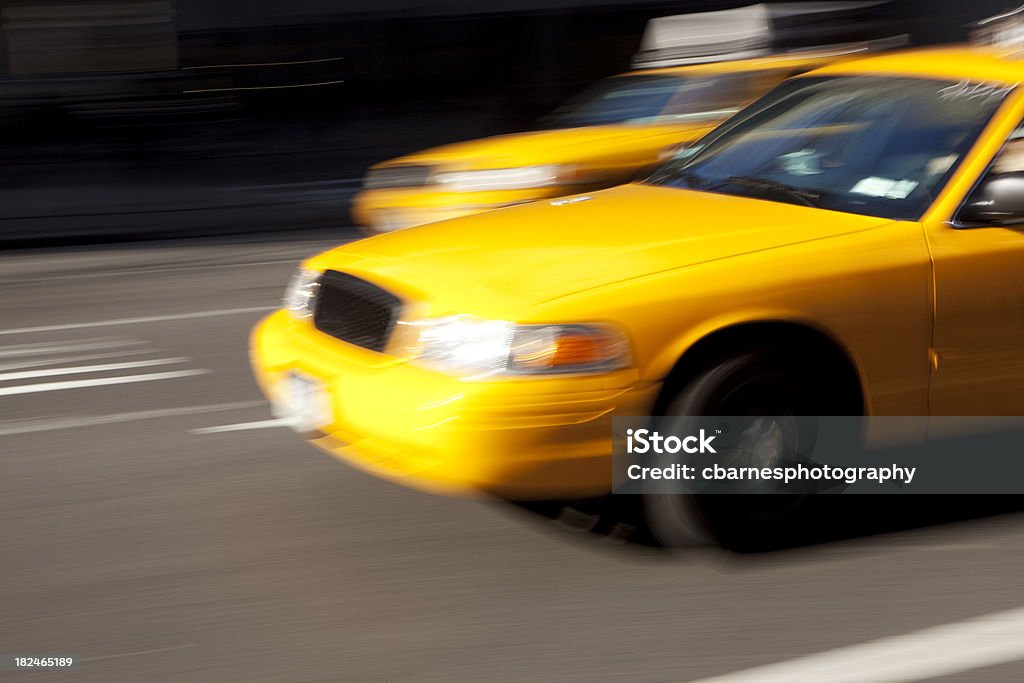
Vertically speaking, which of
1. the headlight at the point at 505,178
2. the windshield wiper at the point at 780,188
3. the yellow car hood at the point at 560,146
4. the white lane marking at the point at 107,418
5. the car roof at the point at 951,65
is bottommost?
the white lane marking at the point at 107,418

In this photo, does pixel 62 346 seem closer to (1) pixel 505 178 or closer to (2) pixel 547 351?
(1) pixel 505 178

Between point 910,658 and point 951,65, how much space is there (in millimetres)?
2439

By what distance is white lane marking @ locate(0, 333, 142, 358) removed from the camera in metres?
8.23

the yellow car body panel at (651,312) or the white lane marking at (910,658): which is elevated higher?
the yellow car body panel at (651,312)

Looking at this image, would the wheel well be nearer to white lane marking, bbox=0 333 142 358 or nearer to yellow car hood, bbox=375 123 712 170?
white lane marking, bbox=0 333 142 358

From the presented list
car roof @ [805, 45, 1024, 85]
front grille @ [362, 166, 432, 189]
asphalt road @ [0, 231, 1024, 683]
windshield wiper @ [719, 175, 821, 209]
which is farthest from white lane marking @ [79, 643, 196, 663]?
front grille @ [362, 166, 432, 189]

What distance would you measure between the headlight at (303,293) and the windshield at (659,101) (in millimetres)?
5175

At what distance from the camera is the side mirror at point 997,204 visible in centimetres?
469

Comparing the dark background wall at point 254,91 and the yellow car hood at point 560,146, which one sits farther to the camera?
the dark background wall at point 254,91

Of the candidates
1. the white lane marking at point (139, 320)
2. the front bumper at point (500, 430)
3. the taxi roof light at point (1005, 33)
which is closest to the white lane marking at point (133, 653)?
the front bumper at point (500, 430)

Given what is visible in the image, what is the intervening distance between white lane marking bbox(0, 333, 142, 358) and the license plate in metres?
3.44

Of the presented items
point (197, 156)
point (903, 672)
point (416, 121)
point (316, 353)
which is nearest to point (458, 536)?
point (316, 353)

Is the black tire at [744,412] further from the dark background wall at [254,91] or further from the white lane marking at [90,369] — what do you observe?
the dark background wall at [254,91]

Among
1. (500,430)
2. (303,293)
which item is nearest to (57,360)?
(303,293)
